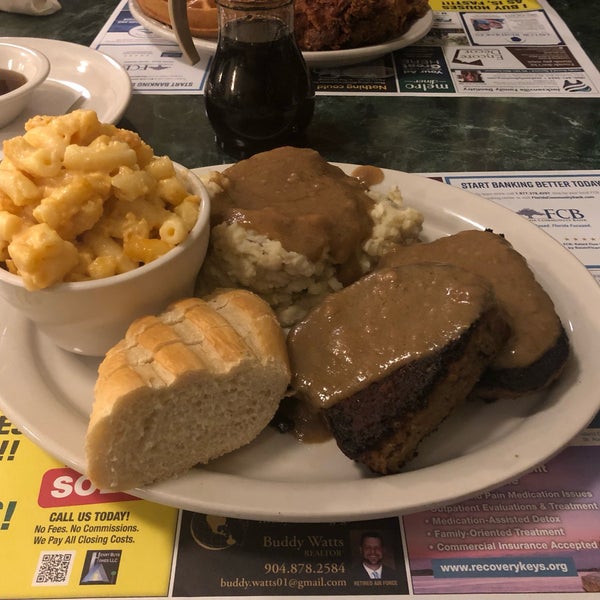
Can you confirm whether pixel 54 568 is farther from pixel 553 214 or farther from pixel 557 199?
pixel 557 199

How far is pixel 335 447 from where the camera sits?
4.82 feet

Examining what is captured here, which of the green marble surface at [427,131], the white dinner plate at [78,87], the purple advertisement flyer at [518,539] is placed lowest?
the green marble surface at [427,131]

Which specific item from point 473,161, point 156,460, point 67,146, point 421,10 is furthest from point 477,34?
point 156,460

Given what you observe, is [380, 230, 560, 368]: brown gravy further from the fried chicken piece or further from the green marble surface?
the fried chicken piece

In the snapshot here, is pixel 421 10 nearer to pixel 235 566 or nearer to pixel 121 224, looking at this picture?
pixel 121 224

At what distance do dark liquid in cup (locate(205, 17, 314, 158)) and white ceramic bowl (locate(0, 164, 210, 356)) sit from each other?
0.89 m

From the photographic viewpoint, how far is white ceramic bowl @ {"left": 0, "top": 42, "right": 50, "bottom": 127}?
8.27 ft

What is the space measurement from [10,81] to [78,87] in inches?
12.5

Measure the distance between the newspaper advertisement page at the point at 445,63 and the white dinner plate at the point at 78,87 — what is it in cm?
29

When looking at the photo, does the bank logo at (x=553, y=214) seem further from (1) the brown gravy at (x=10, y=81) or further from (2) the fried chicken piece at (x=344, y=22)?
(1) the brown gravy at (x=10, y=81)

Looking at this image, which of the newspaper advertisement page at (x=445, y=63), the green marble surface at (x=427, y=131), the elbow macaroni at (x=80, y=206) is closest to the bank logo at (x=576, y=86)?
the newspaper advertisement page at (x=445, y=63)

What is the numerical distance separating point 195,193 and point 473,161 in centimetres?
155

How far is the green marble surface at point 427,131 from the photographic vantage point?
2756 millimetres

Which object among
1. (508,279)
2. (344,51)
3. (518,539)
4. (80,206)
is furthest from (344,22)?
(518,539)
